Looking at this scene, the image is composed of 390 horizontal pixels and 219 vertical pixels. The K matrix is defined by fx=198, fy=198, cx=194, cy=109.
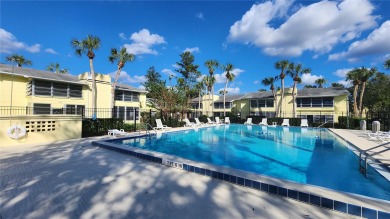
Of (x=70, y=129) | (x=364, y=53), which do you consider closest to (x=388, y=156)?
(x=70, y=129)

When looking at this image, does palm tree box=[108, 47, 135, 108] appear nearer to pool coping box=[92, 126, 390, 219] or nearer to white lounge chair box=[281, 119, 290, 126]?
white lounge chair box=[281, 119, 290, 126]

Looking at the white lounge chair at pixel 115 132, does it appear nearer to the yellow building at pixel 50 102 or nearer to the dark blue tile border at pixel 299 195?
the yellow building at pixel 50 102

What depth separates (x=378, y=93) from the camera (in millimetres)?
35000

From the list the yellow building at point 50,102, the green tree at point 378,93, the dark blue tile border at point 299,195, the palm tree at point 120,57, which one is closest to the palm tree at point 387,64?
the green tree at point 378,93

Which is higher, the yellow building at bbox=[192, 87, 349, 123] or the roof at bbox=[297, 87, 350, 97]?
the roof at bbox=[297, 87, 350, 97]

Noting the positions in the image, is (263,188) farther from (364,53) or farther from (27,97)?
(364,53)

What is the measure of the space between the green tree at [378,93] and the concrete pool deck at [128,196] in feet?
131

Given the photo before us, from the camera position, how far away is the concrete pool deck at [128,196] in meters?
3.38

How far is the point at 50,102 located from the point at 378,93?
49.4 metres

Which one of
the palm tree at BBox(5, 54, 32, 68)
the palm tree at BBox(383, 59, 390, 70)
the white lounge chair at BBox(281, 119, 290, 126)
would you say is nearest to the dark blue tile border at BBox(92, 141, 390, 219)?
the white lounge chair at BBox(281, 119, 290, 126)

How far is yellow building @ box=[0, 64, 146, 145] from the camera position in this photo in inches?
416

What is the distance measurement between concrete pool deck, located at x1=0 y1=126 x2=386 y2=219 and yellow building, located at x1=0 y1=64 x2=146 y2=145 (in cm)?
505

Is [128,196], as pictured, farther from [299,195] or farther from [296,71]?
[296,71]

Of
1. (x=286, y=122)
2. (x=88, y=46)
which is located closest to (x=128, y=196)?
(x=88, y=46)
